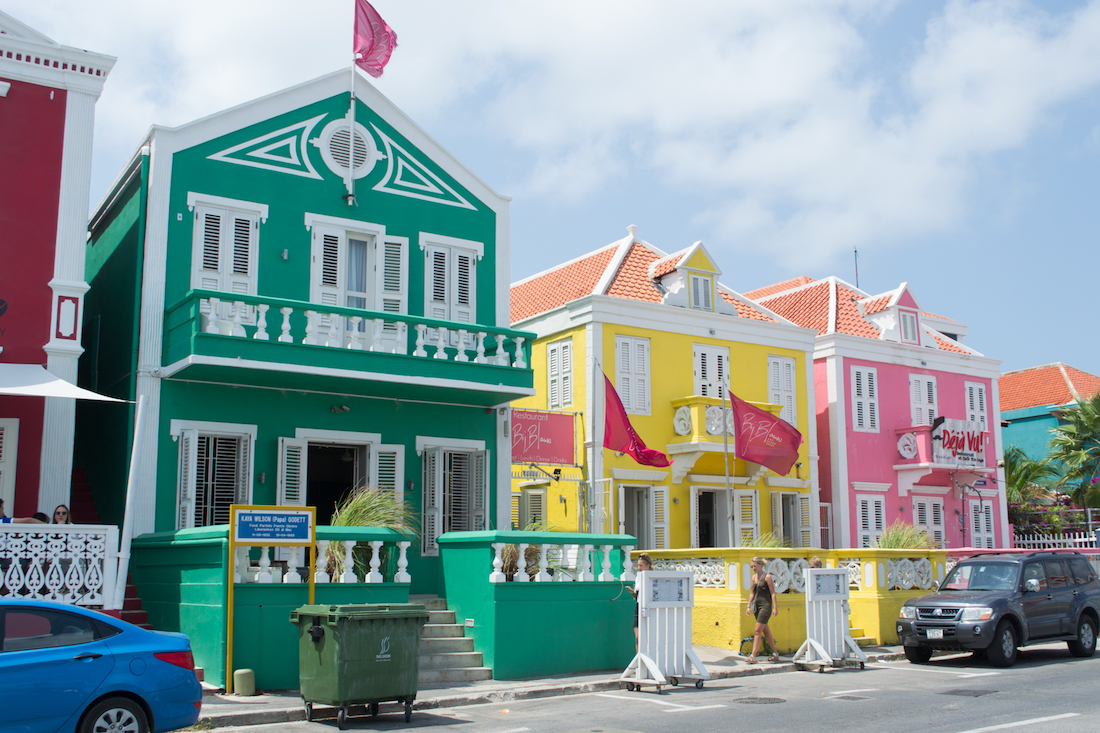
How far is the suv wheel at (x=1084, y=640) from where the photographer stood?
17056mm

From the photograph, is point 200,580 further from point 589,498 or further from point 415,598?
point 589,498

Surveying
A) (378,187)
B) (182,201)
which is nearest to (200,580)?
(182,201)

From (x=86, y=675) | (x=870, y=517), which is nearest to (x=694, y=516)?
(x=870, y=517)

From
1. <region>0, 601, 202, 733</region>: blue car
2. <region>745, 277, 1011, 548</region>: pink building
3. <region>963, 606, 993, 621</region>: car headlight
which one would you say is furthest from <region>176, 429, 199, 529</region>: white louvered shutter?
<region>745, 277, 1011, 548</region>: pink building

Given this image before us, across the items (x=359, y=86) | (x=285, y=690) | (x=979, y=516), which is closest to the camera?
(x=285, y=690)

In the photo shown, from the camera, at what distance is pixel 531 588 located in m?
14.8

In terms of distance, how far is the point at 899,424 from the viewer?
29188 millimetres

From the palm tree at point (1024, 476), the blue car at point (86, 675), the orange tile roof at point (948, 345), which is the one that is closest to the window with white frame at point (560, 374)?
the orange tile roof at point (948, 345)

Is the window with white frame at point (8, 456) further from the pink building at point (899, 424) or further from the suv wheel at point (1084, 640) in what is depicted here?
the pink building at point (899, 424)

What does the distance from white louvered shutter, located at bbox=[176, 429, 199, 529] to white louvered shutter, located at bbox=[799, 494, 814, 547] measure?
1543 cm

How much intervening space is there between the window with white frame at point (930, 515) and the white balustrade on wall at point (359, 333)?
1558 centimetres

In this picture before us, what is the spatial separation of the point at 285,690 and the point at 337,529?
2.05 metres

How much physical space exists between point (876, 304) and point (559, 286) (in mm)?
9876

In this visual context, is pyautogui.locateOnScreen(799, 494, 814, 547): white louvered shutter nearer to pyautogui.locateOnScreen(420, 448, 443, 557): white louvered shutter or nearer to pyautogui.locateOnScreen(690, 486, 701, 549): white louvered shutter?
pyautogui.locateOnScreen(690, 486, 701, 549): white louvered shutter
